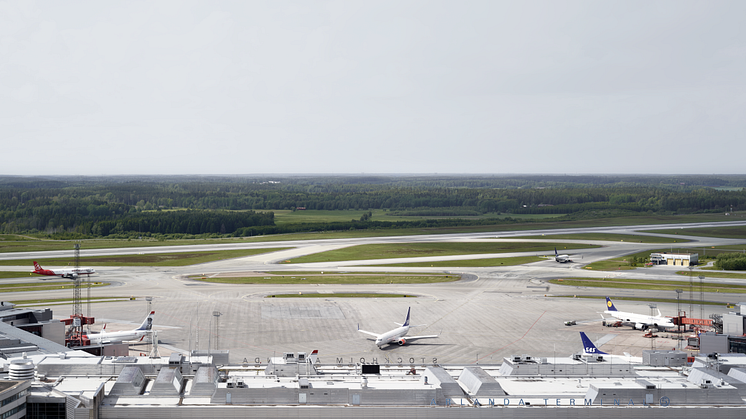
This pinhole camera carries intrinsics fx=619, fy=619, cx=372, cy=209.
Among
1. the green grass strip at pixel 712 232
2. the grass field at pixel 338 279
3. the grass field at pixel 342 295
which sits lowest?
the grass field at pixel 338 279

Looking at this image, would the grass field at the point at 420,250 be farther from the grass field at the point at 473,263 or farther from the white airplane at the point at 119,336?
the white airplane at the point at 119,336

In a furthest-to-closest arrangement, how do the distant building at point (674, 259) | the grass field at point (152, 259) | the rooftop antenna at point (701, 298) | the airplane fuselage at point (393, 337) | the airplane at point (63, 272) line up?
the grass field at point (152, 259), the distant building at point (674, 259), the airplane at point (63, 272), the rooftop antenna at point (701, 298), the airplane fuselage at point (393, 337)

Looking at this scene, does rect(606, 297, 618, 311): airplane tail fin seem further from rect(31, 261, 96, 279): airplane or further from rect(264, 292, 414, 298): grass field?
rect(31, 261, 96, 279): airplane

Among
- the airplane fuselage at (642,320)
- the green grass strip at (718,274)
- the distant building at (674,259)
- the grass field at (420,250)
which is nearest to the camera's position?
the airplane fuselage at (642,320)

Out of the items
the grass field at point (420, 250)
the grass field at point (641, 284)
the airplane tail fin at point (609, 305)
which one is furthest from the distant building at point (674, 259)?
the airplane tail fin at point (609, 305)

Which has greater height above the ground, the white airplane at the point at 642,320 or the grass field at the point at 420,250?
the white airplane at the point at 642,320

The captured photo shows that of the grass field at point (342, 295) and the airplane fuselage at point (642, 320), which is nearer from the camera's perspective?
the airplane fuselage at point (642, 320)

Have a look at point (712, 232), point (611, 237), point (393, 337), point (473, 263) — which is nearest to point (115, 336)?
point (393, 337)

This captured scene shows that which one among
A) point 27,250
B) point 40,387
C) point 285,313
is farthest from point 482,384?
point 27,250
